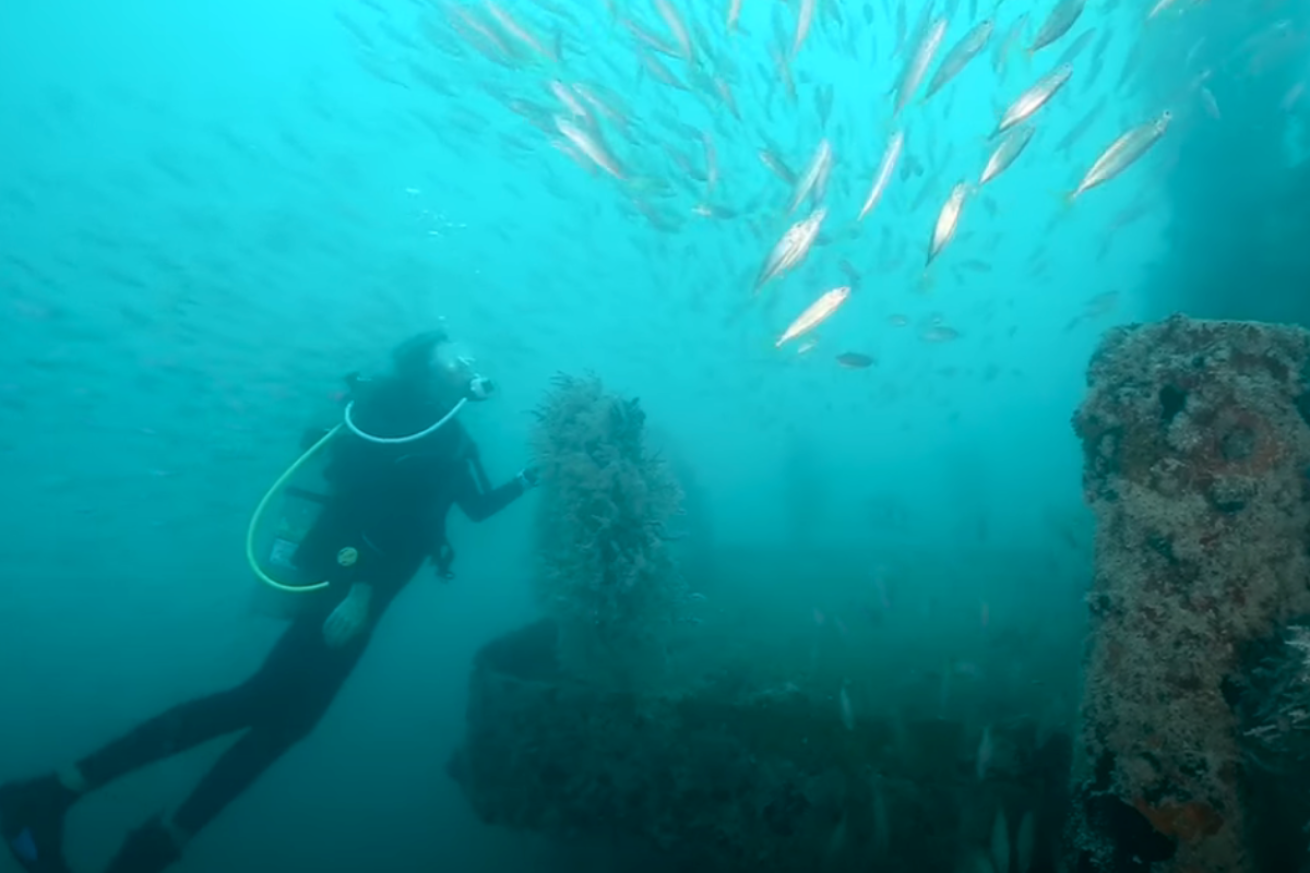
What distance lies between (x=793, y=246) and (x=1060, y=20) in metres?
2.66

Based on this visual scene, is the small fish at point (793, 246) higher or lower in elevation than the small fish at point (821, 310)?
higher

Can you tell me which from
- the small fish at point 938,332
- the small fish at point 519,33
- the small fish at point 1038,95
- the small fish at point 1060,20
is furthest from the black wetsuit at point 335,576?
the small fish at point 938,332

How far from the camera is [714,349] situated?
3694 cm

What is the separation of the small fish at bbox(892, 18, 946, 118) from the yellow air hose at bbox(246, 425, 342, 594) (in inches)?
255

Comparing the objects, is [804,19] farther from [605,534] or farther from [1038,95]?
[605,534]

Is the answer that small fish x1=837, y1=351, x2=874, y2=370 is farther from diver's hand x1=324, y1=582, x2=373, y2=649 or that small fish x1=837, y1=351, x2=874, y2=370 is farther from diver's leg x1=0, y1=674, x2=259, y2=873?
diver's leg x1=0, y1=674, x2=259, y2=873

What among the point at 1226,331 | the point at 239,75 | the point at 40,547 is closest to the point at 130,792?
the point at 40,547

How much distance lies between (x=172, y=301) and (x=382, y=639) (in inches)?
1389

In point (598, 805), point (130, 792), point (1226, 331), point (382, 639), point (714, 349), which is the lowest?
Result: point (382, 639)

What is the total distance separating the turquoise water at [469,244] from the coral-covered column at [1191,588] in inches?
169

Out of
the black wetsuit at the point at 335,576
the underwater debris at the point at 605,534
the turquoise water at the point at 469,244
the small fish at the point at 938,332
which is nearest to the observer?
the black wetsuit at the point at 335,576

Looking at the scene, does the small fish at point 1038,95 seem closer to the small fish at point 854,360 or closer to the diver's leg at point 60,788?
the small fish at point 854,360

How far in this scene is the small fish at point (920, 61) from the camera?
517 centimetres

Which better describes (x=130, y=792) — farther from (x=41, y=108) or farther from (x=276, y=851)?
(x=41, y=108)
